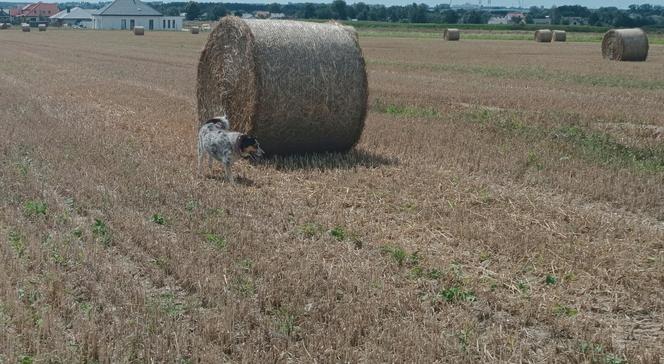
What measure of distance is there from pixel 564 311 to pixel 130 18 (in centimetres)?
11303

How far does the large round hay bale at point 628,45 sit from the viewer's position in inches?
1182

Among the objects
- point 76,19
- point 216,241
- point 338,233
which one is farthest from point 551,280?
point 76,19

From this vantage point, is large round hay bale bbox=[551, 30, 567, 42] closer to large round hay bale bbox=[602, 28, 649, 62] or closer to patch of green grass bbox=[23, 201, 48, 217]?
large round hay bale bbox=[602, 28, 649, 62]

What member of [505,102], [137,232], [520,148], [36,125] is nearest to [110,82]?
[36,125]

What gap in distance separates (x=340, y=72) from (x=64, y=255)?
17.5 ft

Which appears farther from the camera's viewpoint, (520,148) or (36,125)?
(36,125)

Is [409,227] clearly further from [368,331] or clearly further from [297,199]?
[368,331]

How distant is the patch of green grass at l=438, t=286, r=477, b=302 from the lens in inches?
214

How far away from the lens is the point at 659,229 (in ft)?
23.8

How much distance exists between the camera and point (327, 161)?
10.1 metres

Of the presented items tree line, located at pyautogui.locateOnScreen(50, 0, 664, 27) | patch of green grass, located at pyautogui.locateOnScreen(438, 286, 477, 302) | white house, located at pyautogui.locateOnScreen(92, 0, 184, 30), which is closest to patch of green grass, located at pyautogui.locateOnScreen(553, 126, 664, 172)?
patch of green grass, located at pyautogui.locateOnScreen(438, 286, 477, 302)

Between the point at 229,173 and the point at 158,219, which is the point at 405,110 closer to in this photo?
the point at 229,173

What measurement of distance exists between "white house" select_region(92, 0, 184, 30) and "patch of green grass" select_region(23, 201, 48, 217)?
106m

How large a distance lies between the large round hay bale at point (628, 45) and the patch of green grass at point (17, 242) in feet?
93.0
